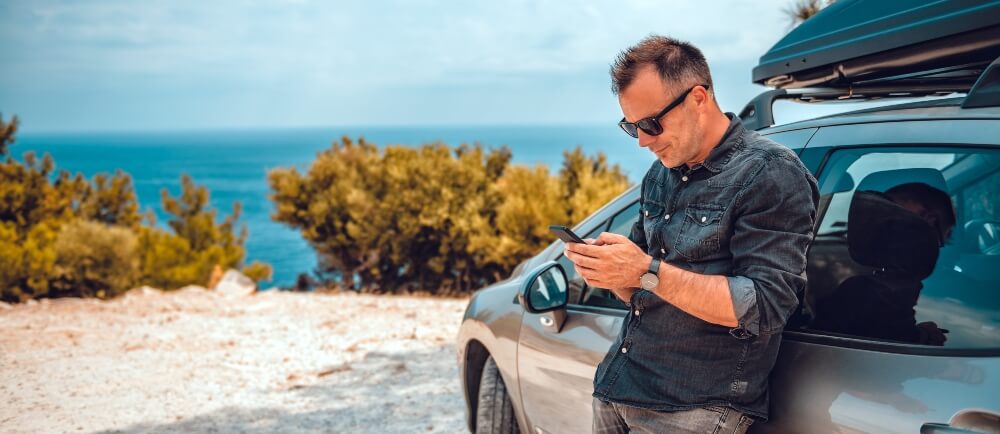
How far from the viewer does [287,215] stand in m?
12.7

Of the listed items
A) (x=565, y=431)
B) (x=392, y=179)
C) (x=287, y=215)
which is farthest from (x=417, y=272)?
(x=565, y=431)

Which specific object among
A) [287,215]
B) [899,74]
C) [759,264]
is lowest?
[287,215]

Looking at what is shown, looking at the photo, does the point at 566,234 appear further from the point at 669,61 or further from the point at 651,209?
the point at 669,61

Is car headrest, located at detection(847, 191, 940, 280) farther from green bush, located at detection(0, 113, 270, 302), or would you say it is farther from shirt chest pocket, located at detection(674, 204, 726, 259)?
green bush, located at detection(0, 113, 270, 302)

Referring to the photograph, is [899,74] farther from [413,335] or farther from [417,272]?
[417,272]

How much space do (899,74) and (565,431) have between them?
162cm

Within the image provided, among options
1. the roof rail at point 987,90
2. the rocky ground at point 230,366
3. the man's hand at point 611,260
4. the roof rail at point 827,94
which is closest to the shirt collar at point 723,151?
the man's hand at point 611,260

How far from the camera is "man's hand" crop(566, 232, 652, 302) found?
5.74 ft

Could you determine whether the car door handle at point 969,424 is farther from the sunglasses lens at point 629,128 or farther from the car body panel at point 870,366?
the sunglasses lens at point 629,128

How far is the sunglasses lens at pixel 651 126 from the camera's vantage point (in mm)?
1901

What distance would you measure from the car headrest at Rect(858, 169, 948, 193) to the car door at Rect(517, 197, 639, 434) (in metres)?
0.92

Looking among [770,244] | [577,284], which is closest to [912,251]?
[770,244]

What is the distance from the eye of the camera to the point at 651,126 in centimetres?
191

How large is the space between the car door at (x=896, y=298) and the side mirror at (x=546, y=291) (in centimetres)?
102
